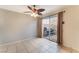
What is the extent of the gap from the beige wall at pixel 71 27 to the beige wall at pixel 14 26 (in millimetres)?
3359

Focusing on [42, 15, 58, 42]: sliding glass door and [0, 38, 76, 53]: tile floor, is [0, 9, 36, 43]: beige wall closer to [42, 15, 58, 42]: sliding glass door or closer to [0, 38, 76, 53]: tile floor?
[0, 38, 76, 53]: tile floor

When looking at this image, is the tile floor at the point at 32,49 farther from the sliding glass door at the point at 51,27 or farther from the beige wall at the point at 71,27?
the sliding glass door at the point at 51,27

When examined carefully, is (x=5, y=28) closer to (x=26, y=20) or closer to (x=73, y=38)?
(x=26, y=20)

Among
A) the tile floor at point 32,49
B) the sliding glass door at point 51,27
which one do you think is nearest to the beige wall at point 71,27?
the tile floor at point 32,49

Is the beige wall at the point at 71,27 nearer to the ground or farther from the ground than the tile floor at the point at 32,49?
farther from the ground

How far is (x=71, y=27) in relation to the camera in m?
4.55

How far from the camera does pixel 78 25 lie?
13.5 ft

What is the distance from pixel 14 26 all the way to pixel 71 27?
12.4 feet

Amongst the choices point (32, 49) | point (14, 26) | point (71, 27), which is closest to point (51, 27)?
point (71, 27)

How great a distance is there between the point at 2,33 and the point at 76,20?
4.32m

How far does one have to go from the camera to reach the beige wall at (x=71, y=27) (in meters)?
4.21

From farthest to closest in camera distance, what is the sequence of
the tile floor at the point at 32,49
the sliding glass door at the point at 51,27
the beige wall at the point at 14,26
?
the sliding glass door at the point at 51,27 → the beige wall at the point at 14,26 → the tile floor at the point at 32,49

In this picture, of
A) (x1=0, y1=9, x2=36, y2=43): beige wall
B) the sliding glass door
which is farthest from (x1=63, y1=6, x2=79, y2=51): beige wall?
(x1=0, y1=9, x2=36, y2=43): beige wall
